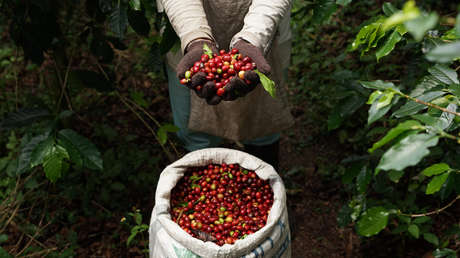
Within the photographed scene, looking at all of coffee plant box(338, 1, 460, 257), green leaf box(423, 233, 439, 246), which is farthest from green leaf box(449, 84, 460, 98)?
green leaf box(423, 233, 439, 246)

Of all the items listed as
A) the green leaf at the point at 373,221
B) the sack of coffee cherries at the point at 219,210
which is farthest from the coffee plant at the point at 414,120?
the sack of coffee cherries at the point at 219,210

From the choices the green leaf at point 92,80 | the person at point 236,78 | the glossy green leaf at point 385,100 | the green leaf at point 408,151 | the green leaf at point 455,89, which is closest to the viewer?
the green leaf at point 408,151

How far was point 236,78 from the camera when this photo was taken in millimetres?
1630

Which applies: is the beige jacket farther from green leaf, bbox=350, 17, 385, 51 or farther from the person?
green leaf, bbox=350, 17, 385, 51

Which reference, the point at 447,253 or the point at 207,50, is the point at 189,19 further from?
the point at 447,253

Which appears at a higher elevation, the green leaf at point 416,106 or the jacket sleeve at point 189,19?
the jacket sleeve at point 189,19

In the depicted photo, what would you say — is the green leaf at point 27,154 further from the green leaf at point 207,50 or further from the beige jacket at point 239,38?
the green leaf at point 207,50

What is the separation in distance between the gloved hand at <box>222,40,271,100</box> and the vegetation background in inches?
13.7

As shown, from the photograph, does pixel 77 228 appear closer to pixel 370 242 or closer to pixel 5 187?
pixel 5 187

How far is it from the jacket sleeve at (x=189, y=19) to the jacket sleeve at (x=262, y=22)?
0.15m

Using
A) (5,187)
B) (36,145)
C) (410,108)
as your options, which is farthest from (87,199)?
(410,108)

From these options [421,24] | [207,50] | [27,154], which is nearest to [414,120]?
[421,24]

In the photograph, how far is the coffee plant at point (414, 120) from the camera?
0.81m

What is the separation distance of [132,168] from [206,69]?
4.96 ft
